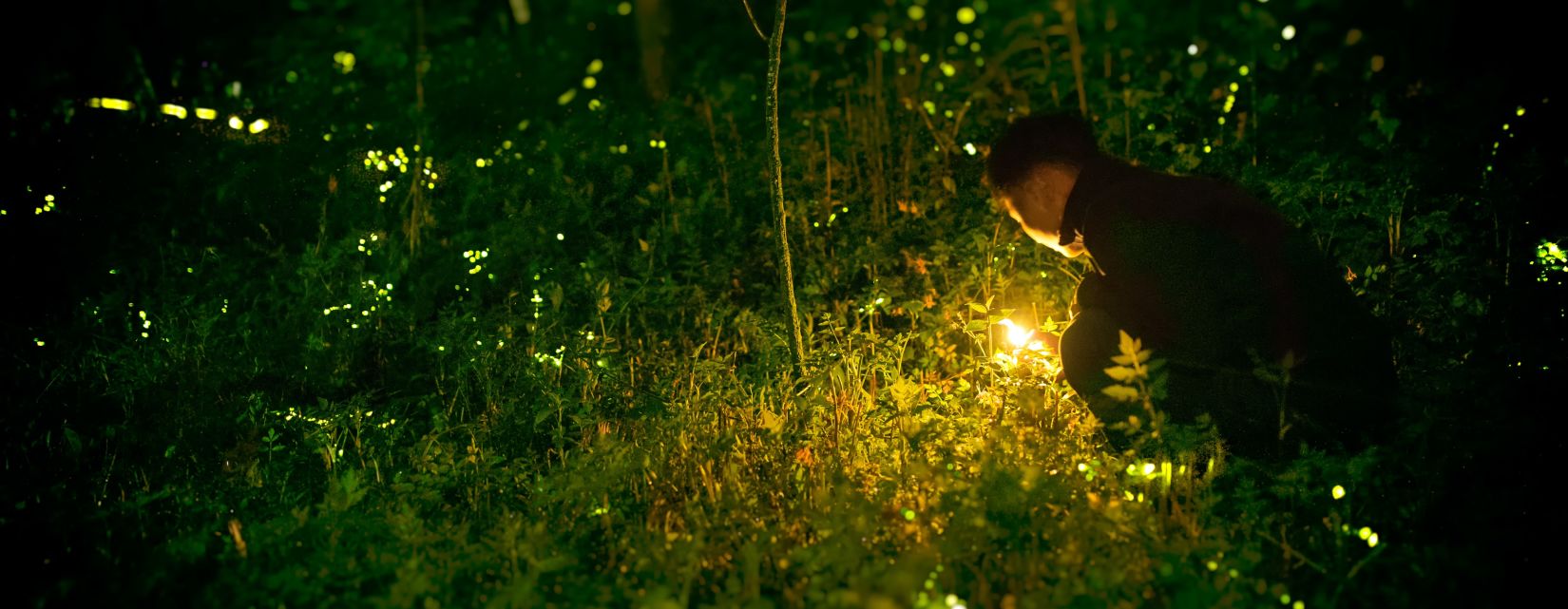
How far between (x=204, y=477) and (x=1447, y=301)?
435 cm

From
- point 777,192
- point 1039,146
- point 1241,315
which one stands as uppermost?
point 1039,146

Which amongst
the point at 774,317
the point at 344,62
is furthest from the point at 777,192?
the point at 344,62

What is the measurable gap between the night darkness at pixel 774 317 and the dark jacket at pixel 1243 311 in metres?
0.01

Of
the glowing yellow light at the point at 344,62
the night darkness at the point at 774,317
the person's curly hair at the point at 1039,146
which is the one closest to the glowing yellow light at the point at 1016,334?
the night darkness at the point at 774,317

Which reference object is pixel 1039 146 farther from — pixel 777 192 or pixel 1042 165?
pixel 777 192

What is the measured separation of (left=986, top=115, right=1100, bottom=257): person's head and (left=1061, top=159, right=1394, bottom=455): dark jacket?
26cm

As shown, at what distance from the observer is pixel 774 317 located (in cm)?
430

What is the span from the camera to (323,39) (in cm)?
588

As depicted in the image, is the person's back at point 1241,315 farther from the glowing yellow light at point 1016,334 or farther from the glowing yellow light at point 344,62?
the glowing yellow light at point 344,62

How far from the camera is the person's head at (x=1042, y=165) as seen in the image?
3365 millimetres

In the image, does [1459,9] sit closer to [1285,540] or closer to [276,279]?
[1285,540]

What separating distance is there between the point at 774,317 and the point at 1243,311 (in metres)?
Result: 1.93

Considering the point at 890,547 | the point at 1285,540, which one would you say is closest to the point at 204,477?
the point at 890,547

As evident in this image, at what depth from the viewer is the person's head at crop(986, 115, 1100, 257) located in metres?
3.37
